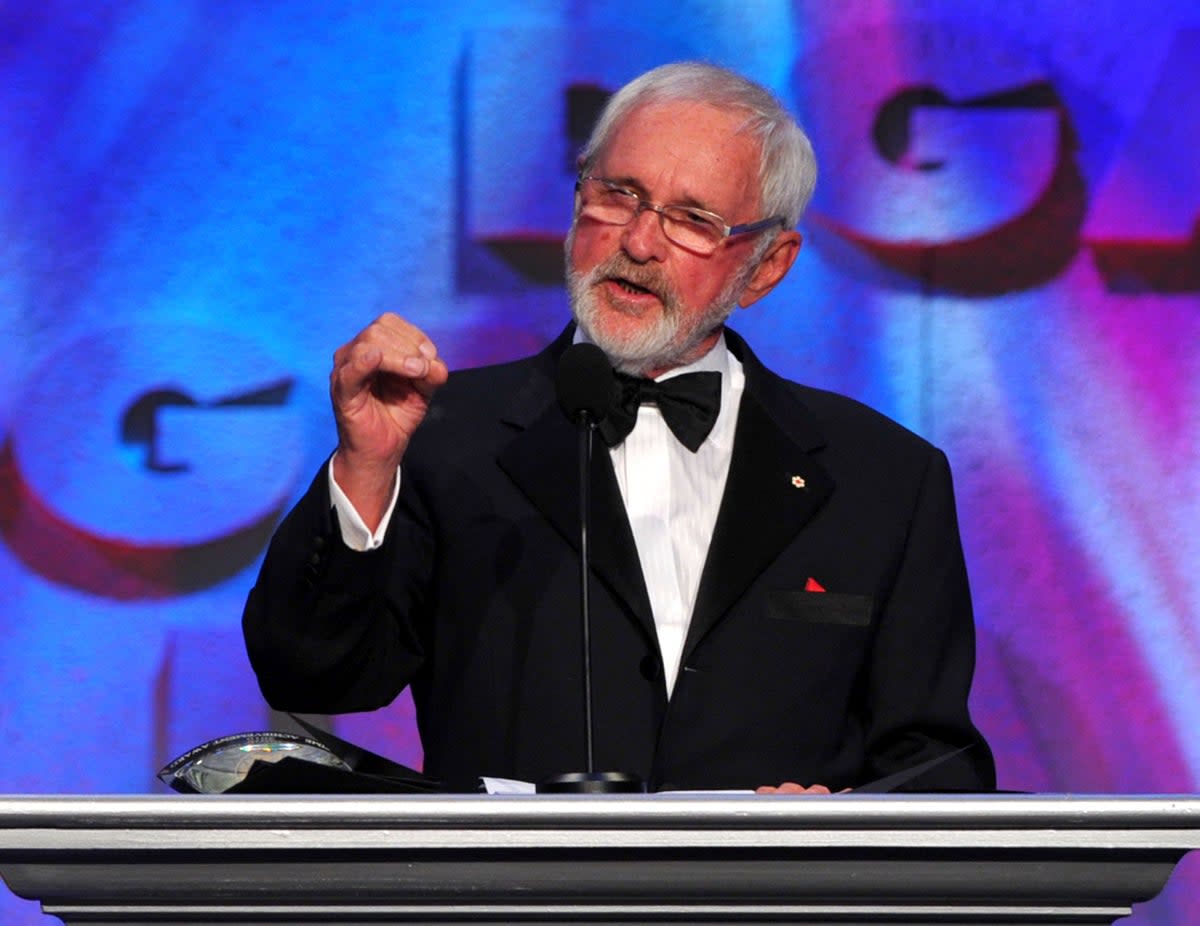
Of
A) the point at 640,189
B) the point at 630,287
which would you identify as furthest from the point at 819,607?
the point at 640,189

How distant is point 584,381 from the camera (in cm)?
177

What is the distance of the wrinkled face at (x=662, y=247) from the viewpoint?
89.2 inches

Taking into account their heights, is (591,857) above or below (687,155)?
below

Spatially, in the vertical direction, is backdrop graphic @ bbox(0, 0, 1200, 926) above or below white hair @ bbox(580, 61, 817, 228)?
below

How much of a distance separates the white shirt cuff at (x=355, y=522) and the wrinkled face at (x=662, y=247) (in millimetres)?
498

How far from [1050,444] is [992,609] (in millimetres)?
288

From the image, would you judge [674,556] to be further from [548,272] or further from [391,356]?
[548,272]

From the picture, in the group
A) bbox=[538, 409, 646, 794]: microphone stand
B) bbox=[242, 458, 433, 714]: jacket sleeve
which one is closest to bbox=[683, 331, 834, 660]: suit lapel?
bbox=[242, 458, 433, 714]: jacket sleeve

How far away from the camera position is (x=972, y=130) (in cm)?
310

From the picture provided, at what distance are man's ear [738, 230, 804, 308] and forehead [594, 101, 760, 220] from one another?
11 cm

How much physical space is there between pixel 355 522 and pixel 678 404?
24.3 inches

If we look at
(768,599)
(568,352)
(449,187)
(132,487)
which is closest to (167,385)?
(132,487)

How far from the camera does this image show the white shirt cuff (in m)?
1.85

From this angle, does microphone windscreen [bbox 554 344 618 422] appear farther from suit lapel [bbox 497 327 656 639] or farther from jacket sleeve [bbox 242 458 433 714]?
suit lapel [bbox 497 327 656 639]
